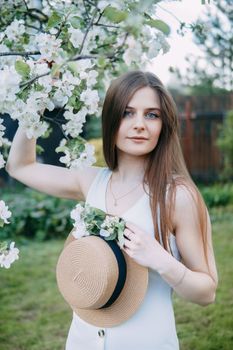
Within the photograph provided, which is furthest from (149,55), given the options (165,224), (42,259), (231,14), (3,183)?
(3,183)

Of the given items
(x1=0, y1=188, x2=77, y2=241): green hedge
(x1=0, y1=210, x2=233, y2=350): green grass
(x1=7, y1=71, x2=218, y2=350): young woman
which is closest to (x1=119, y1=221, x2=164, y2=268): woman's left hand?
(x1=7, y1=71, x2=218, y2=350): young woman

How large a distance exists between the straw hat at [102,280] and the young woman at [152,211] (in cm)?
5

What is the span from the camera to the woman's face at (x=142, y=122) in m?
1.71

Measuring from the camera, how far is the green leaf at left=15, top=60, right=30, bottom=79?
5.10ft

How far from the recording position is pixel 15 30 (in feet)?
7.48

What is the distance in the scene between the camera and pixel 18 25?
7.54 ft

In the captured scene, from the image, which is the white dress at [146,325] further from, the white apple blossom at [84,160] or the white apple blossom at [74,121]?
the white apple blossom at [74,121]

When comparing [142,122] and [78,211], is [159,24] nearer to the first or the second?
[142,122]

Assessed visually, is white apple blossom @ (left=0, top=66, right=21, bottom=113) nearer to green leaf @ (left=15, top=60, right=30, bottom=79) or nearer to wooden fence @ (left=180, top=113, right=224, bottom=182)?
green leaf @ (left=15, top=60, right=30, bottom=79)

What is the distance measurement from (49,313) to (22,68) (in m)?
2.75

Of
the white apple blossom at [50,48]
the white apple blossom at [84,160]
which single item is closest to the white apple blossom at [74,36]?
the white apple blossom at [50,48]

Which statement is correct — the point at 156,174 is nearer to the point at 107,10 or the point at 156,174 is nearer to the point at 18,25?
the point at 107,10

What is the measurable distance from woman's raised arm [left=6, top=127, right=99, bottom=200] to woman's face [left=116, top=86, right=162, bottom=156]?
0.26 meters

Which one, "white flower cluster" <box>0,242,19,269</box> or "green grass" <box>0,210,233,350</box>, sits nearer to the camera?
"white flower cluster" <box>0,242,19,269</box>
